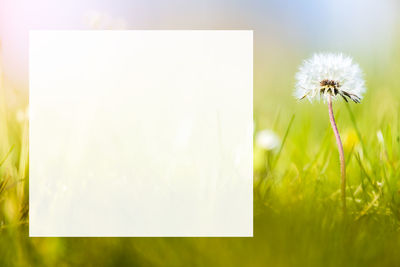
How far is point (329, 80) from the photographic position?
1.18m

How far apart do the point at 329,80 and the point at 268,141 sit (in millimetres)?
457

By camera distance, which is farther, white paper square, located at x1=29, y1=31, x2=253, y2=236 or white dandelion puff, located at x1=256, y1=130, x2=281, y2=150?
white dandelion puff, located at x1=256, y1=130, x2=281, y2=150

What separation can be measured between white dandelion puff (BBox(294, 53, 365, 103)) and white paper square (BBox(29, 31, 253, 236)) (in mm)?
307

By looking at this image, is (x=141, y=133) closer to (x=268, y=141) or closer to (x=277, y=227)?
(x=268, y=141)

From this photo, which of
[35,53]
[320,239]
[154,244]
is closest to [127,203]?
[154,244]

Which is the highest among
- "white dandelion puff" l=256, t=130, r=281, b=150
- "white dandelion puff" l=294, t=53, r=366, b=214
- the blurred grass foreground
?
"white dandelion puff" l=294, t=53, r=366, b=214

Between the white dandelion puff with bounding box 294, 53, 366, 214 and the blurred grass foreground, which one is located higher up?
the white dandelion puff with bounding box 294, 53, 366, 214

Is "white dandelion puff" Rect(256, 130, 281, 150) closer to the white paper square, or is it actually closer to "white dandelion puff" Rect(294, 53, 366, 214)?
the white paper square

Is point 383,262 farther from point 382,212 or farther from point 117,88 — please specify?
point 117,88

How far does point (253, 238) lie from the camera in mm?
1101

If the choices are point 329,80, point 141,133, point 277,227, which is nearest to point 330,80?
point 329,80

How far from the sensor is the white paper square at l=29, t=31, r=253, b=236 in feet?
3.97

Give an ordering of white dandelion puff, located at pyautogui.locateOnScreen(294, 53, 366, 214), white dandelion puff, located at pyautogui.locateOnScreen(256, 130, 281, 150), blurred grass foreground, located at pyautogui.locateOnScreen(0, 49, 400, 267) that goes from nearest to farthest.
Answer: blurred grass foreground, located at pyautogui.locateOnScreen(0, 49, 400, 267) → white dandelion puff, located at pyautogui.locateOnScreen(294, 53, 366, 214) → white dandelion puff, located at pyautogui.locateOnScreen(256, 130, 281, 150)

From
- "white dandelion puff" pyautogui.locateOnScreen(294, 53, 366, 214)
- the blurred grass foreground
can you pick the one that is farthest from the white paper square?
"white dandelion puff" pyautogui.locateOnScreen(294, 53, 366, 214)
